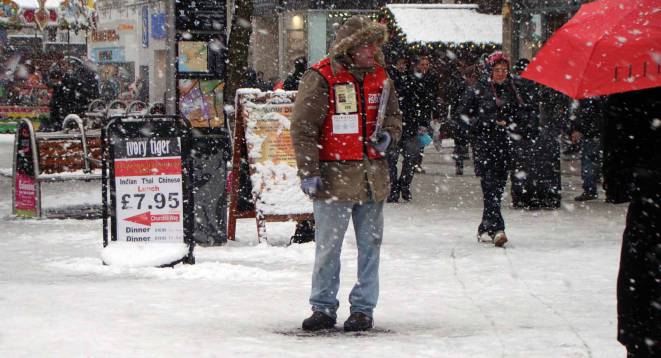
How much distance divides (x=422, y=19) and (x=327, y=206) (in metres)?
27.0

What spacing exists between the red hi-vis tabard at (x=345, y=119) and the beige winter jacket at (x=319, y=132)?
38 mm

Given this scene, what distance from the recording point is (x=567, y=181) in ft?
60.8

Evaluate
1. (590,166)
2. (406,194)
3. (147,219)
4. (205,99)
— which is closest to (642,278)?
(147,219)

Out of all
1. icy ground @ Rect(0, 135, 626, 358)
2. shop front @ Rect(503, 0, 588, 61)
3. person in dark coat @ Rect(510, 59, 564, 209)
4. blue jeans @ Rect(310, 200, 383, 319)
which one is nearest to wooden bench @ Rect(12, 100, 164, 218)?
icy ground @ Rect(0, 135, 626, 358)

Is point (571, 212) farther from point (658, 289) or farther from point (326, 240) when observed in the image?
point (658, 289)

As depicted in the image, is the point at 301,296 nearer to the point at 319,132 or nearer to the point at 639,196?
the point at 319,132

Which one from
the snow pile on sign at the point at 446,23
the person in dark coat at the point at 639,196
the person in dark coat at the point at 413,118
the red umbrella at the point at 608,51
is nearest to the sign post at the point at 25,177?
the person in dark coat at the point at 413,118

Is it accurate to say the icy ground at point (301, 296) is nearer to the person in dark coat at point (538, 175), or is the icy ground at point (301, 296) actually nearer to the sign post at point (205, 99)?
the sign post at point (205, 99)

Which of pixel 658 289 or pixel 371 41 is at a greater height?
pixel 371 41

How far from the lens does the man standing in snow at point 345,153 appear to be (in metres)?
7.04

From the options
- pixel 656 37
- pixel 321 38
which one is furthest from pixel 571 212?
pixel 321 38

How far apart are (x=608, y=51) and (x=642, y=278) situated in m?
1.29

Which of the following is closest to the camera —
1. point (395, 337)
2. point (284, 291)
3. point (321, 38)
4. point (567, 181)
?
point (395, 337)

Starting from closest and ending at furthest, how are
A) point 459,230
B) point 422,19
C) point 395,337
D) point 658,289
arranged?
point 658,289, point 395,337, point 459,230, point 422,19
